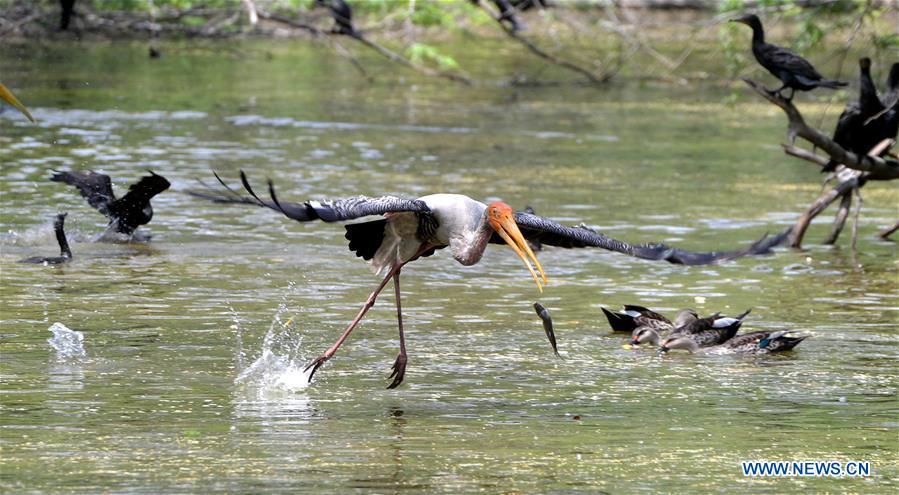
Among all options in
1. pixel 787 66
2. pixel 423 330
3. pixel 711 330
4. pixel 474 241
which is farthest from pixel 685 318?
pixel 787 66

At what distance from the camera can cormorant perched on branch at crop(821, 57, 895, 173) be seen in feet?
42.2

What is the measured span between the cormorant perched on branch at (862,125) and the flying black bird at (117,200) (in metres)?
5.50

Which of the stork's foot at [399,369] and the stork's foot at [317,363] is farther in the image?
the stork's foot at [317,363]

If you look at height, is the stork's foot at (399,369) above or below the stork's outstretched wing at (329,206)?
below

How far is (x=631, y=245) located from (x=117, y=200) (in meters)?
5.55

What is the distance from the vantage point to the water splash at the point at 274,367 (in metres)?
8.40

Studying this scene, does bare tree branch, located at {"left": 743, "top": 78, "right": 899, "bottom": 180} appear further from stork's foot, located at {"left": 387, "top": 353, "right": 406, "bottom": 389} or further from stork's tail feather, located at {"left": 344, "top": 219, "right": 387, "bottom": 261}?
stork's foot, located at {"left": 387, "top": 353, "right": 406, "bottom": 389}

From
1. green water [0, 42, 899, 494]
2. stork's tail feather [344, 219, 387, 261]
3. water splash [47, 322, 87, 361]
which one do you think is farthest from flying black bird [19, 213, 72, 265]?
stork's tail feather [344, 219, 387, 261]

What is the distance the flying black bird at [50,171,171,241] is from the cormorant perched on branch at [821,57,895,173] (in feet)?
18.0

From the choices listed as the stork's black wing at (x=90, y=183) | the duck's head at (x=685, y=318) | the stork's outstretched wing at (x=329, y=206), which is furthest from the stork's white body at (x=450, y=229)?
the stork's black wing at (x=90, y=183)

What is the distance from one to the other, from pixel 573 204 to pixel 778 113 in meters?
11.0

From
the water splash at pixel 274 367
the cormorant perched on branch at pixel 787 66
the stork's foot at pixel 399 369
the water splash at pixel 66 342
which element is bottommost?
the water splash at pixel 66 342

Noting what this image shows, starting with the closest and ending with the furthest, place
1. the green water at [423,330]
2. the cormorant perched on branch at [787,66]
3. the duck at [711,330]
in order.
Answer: the green water at [423,330], the duck at [711,330], the cormorant perched on branch at [787,66]

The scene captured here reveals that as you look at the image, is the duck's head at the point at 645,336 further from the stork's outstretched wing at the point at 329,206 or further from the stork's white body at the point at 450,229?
the stork's outstretched wing at the point at 329,206
